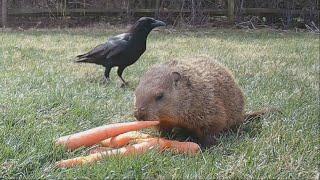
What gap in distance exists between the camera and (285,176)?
265cm

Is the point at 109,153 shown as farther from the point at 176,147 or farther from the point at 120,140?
the point at 176,147

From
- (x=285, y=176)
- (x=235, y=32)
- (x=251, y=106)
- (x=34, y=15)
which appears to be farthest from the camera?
(x=34, y=15)

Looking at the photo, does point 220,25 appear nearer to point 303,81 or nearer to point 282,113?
point 303,81

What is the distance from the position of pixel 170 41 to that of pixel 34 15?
543 cm

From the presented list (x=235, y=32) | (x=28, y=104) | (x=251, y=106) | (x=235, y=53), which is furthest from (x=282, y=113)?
(x=235, y=32)

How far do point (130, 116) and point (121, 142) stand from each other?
2.69ft

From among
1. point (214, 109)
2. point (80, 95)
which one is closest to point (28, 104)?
point (80, 95)

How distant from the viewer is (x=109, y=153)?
272cm

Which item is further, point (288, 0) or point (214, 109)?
point (288, 0)

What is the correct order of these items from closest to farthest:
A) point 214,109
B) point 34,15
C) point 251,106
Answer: point 214,109 < point 251,106 < point 34,15

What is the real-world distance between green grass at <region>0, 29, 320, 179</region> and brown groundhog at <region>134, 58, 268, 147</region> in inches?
5.2

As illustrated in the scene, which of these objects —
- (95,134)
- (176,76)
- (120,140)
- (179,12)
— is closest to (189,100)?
(176,76)

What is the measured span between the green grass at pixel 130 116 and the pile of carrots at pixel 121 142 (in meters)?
0.06

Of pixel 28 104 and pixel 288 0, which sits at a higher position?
pixel 288 0
